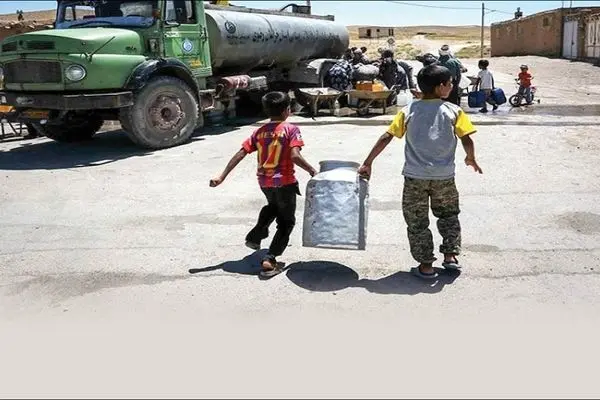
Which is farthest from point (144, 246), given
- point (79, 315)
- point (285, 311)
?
point (285, 311)

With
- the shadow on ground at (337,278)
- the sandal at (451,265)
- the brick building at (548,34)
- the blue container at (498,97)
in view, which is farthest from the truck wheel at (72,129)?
the brick building at (548,34)

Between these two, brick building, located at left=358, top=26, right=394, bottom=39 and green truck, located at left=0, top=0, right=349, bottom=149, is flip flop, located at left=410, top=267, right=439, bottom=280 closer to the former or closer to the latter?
green truck, located at left=0, top=0, right=349, bottom=149

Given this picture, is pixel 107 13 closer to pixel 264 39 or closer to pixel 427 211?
pixel 264 39

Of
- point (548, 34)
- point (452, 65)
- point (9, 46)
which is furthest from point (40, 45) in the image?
point (548, 34)

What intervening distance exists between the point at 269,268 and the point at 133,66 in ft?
20.1

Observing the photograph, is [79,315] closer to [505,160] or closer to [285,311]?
[285,311]

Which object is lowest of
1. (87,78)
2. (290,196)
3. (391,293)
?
(391,293)

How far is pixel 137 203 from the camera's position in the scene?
6621mm

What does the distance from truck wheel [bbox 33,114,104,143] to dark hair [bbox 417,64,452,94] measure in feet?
25.1

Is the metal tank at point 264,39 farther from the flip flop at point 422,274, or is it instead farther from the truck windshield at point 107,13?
the flip flop at point 422,274

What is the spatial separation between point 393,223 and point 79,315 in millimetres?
2927

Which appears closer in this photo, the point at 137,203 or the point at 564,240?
the point at 564,240

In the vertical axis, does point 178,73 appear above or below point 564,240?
above

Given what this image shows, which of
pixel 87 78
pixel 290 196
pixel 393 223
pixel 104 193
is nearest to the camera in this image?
pixel 290 196
